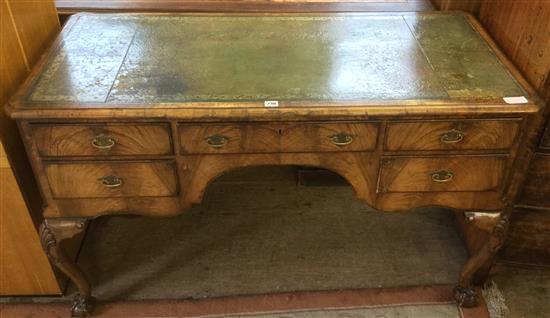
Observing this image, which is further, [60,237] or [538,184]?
[538,184]

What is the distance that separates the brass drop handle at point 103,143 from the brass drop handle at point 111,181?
0.33ft

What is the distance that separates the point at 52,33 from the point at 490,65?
1.36m

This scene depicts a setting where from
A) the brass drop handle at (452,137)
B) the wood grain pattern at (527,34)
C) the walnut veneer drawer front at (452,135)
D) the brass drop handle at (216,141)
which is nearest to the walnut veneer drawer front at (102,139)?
the brass drop handle at (216,141)

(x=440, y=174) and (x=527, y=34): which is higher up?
(x=527, y=34)

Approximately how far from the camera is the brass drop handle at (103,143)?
1.26 meters

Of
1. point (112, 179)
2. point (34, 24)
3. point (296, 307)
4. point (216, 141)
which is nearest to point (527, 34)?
point (216, 141)

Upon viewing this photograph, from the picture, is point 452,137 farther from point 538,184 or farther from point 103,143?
point 103,143

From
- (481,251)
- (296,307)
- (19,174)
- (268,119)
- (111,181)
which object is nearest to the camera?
(268,119)

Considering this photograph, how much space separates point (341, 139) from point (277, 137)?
0.17 metres

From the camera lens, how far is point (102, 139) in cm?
126

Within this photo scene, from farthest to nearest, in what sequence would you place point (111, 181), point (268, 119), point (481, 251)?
point (481, 251) < point (111, 181) < point (268, 119)

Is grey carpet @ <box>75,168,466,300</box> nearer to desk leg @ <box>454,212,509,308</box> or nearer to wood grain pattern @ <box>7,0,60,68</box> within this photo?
desk leg @ <box>454,212,509,308</box>

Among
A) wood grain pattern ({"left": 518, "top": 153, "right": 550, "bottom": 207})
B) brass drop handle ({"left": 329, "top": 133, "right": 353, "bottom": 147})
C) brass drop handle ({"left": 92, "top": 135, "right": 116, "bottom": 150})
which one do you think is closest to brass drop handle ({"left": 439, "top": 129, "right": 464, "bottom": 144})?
brass drop handle ({"left": 329, "top": 133, "right": 353, "bottom": 147})

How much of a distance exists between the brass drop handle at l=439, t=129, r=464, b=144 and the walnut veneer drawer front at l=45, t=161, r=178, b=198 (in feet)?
2.39
